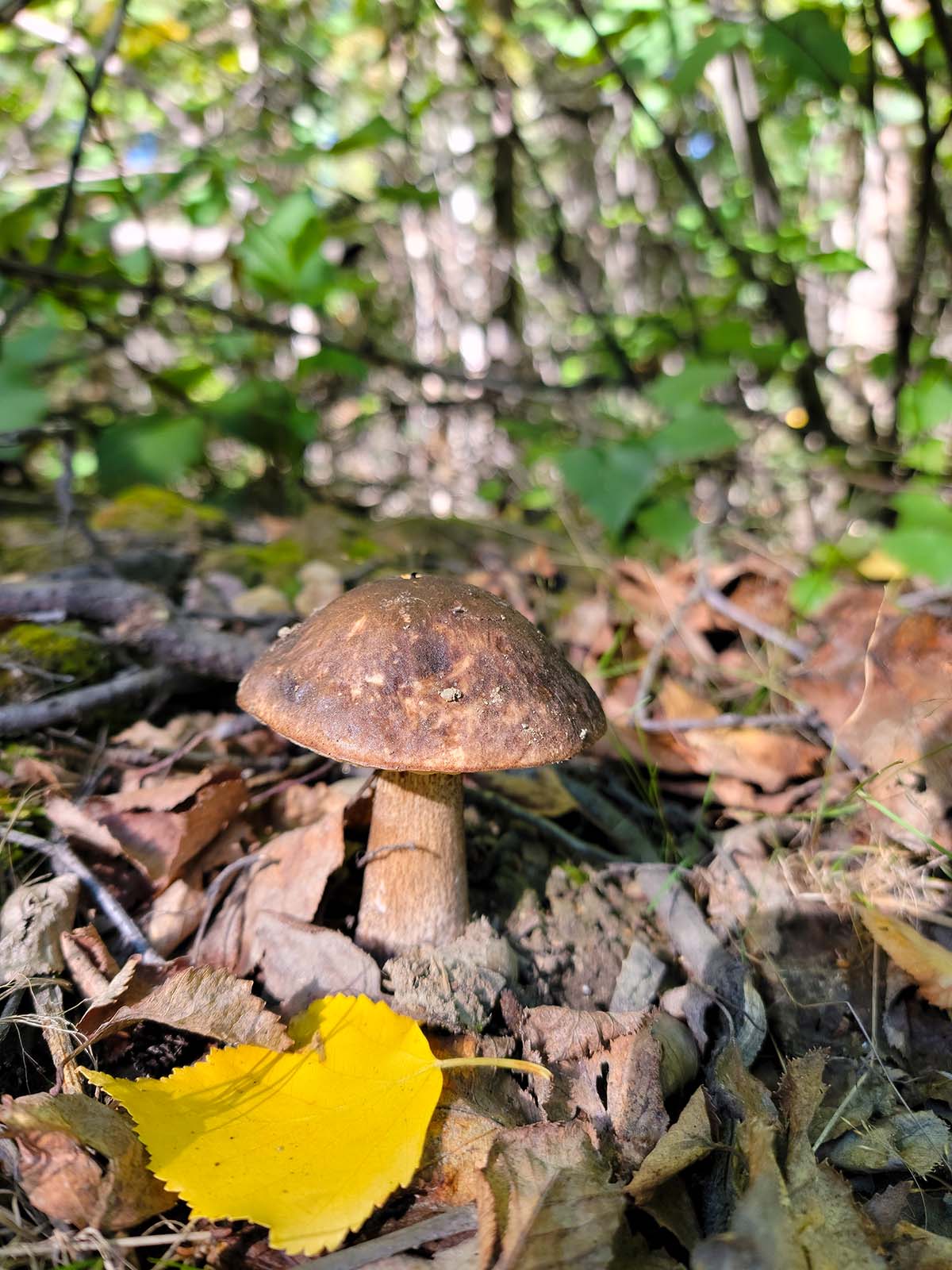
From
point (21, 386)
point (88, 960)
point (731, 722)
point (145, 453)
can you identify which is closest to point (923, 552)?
point (731, 722)

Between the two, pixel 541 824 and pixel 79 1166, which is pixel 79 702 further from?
pixel 541 824

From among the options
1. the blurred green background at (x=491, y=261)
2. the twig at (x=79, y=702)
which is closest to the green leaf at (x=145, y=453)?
the blurred green background at (x=491, y=261)

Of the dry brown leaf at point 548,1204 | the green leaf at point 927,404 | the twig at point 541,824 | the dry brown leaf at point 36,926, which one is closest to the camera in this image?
the dry brown leaf at point 548,1204

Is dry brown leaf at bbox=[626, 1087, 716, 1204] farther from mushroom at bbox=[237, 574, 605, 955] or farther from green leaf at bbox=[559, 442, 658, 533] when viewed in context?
green leaf at bbox=[559, 442, 658, 533]

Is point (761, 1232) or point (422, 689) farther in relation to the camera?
point (422, 689)

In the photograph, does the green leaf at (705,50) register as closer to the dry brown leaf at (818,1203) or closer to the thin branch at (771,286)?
the thin branch at (771,286)

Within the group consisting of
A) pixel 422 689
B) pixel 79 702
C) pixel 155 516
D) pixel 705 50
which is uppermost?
pixel 705 50
